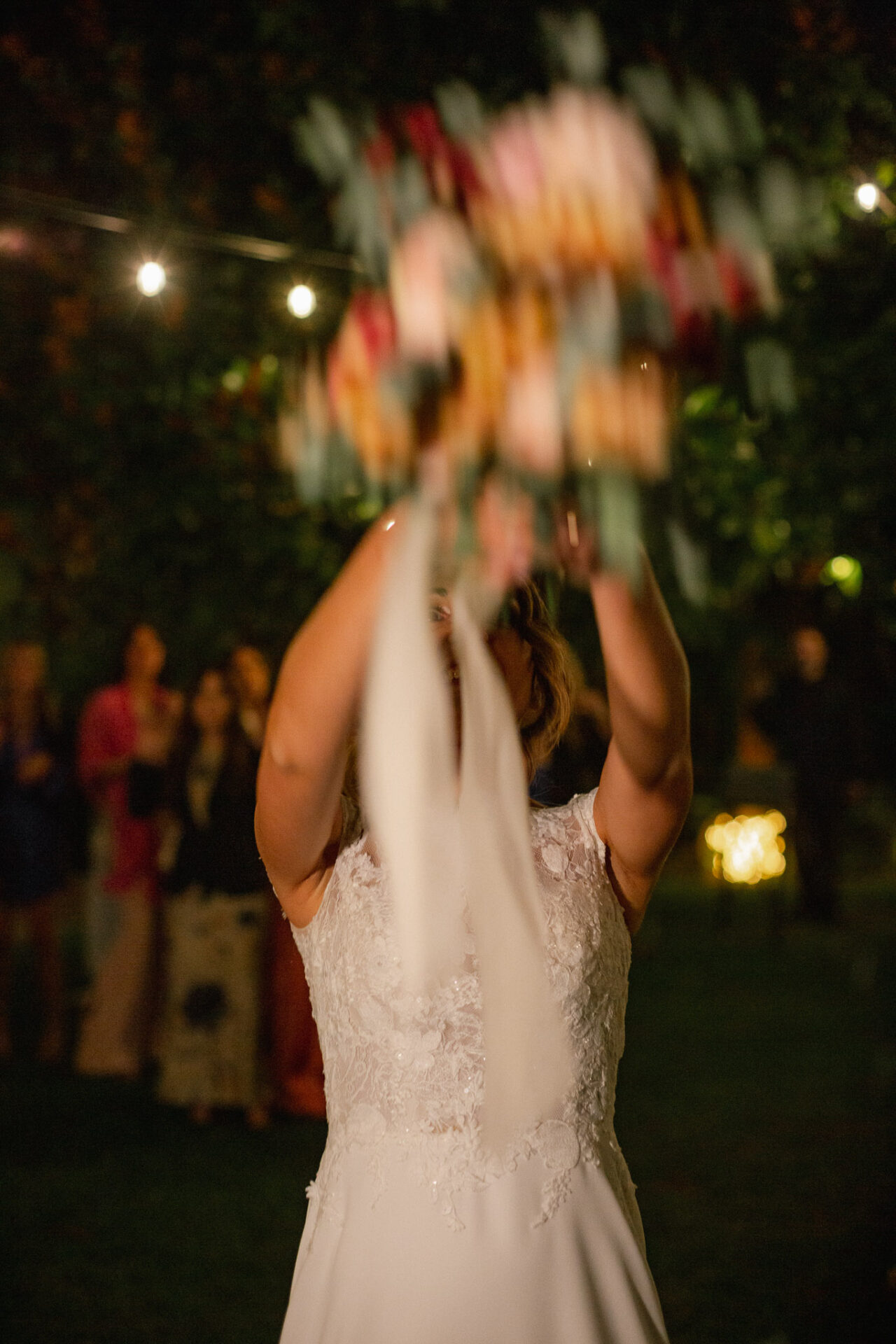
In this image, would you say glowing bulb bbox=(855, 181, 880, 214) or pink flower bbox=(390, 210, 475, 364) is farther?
glowing bulb bbox=(855, 181, 880, 214)

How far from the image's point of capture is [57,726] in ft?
24.5

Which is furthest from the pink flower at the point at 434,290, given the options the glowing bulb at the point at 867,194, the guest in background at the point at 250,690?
the glowing bulb at the point at 867,194

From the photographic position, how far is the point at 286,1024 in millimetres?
6094

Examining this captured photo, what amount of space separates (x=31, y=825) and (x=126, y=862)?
0.57 m

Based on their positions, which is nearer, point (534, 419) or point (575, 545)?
point (534, 419)

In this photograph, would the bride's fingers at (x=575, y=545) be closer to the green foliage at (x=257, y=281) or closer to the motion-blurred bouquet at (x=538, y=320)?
the motion-blurred bouquet at (x=538, y=320)

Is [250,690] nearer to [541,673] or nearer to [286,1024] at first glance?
[286,1024]

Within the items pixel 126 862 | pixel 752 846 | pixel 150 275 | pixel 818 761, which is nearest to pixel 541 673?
pixel 126 862

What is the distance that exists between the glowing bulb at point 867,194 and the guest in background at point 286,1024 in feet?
11.0

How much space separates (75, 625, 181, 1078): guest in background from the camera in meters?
6.76

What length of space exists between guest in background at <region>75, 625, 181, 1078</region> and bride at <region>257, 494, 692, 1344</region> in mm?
4757

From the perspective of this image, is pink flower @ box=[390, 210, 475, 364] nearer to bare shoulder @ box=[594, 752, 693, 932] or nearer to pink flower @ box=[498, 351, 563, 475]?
pink flower @ box=[498, 351, 563, 475]

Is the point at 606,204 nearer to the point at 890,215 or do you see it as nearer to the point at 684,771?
the point at 684,771

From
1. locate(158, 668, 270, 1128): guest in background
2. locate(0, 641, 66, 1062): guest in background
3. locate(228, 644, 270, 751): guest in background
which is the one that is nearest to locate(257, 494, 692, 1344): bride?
locate(228, 644, 270, 751): guest in background
